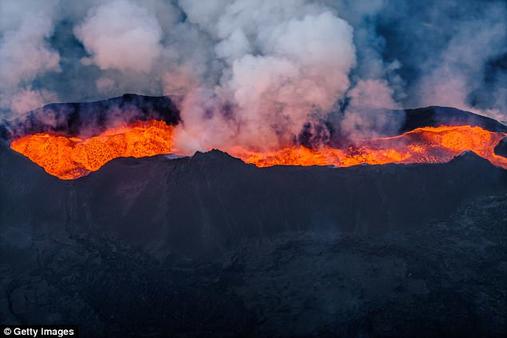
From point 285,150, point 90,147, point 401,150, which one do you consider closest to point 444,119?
point 401,150

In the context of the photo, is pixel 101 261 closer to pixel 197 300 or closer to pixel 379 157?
pixel 197 300

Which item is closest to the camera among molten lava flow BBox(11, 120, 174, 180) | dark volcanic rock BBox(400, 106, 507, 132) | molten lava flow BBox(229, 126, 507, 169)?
molten lava flow BBox(11, 120, 174, 180)

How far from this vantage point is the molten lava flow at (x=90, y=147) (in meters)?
23.5

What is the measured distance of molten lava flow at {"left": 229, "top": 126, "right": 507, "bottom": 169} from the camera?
23.8m

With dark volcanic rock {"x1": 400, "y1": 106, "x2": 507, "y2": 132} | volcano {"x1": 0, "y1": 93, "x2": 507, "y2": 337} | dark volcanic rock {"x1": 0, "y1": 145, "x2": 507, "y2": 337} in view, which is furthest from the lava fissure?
dark volcanic rock {"x1": 0, "y1": 145, "x2": 507, "y2": 337}

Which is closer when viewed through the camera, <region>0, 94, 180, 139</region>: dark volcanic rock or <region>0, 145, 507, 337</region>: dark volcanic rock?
<region>0, 145, 507, 337</region>: dark volcanic rock

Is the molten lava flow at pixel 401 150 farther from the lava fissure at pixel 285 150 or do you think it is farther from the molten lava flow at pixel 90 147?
the molten lava flow at pixel 90 147

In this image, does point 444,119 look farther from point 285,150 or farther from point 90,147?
point 90,147

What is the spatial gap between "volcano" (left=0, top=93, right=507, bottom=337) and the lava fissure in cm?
88

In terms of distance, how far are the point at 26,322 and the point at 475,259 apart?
14.9 meters

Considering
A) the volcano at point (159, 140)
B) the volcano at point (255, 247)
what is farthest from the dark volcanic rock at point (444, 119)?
the volcano at point (255, 247)

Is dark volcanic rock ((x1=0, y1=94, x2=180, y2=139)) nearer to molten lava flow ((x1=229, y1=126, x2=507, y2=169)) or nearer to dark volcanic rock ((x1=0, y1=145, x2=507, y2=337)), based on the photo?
dark volcanic rock ((x1=0, y1=145, x2=507, y2=337))

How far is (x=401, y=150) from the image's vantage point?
24.3 metres

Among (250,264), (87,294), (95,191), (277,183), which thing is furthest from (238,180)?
(87,294)
